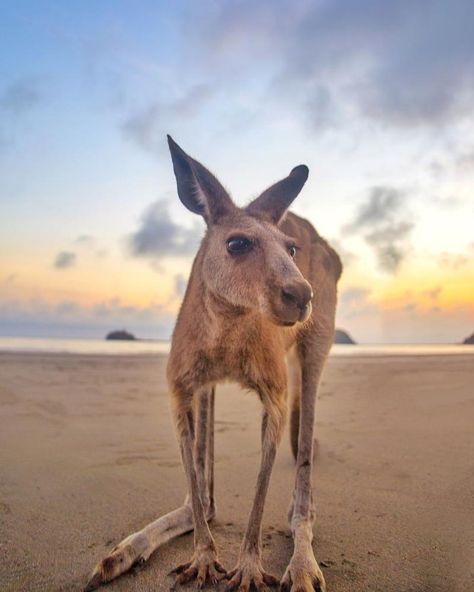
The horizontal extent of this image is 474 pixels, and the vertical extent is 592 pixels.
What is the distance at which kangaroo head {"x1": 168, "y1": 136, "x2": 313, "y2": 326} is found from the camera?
8.05 ft

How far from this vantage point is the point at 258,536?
2.52 metres

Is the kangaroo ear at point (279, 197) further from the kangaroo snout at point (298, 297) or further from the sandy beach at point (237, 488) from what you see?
Result: the sandy beach at point (237, 488)

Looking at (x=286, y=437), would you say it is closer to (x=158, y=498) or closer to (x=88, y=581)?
(x=158, y=498)

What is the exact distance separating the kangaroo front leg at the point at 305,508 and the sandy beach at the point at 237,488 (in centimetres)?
12

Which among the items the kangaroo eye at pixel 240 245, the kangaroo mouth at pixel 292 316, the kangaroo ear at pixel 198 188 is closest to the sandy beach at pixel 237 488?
the kangaroo mouth at pixel 292 316

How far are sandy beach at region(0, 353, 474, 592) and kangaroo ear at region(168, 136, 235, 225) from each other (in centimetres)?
181

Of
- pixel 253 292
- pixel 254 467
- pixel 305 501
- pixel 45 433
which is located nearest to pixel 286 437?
pixel 254 467

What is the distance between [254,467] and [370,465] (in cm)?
93

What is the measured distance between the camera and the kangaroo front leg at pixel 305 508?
2.39m

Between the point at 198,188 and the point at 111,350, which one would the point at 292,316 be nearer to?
the point at 198,188

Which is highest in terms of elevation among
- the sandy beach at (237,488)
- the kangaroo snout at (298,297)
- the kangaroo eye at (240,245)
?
the kangaroo eye at (240,245)

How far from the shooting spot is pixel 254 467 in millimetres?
4418

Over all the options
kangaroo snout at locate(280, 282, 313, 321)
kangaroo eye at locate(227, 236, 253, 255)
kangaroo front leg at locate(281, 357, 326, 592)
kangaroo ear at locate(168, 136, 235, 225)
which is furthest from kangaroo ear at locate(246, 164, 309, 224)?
kangaroo front leg at locate(281, 357, 326, 592)

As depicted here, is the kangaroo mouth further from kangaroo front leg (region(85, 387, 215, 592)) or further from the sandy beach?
the sandy beach
